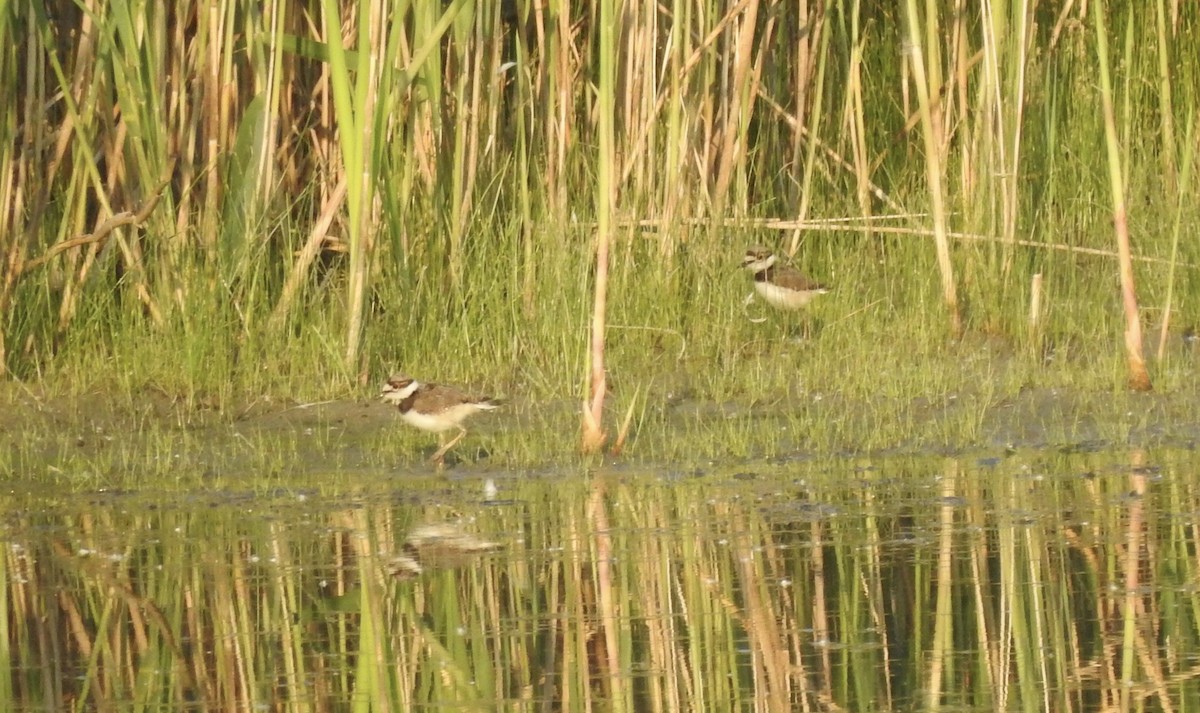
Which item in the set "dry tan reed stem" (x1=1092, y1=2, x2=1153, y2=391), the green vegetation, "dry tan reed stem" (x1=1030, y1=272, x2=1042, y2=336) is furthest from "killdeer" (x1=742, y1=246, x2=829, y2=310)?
"dry tan reed stem" (x1=1092, y1=2, x2=1153, y2=391)

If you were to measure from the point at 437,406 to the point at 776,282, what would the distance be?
226cm

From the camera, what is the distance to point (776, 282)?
9.40 metres

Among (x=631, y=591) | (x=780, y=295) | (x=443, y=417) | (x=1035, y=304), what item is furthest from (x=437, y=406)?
(x=1035, y=304)

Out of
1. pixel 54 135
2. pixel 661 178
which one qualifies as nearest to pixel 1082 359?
pixel 661 178

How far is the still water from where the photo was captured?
4359 millimetres

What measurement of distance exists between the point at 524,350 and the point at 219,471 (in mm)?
1763

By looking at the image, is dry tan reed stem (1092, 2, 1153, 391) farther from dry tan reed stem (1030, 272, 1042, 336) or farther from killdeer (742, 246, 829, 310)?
killdeer (742, 246, 829, 310)

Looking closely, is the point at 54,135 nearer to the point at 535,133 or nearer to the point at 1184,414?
the point at 535,133

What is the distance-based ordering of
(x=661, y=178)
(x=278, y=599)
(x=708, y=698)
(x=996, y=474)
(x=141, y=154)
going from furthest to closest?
(x=661, y=178)
(x=141, y=154)
(x=996, y=474)
(x=278, y=599)
(x=708, y=698)

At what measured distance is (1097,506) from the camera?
620cm

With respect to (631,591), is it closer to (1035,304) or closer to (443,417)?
(443,417)

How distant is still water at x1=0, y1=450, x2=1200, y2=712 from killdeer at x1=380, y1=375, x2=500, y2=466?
0.44 m

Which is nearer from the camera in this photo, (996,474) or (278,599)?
(278,599)

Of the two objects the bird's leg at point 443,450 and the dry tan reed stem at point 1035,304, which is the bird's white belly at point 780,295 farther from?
the bird's leg at point 443,450
